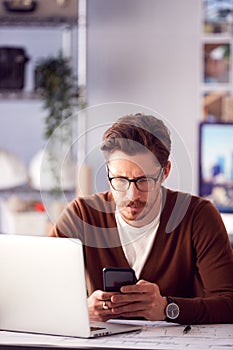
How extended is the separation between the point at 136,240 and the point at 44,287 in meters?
0.41

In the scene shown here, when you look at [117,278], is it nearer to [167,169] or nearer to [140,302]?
[140,302]

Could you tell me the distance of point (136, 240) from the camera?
7.36ft

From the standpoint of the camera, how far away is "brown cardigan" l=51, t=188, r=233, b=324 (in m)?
2.21

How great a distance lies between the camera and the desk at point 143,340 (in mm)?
1795

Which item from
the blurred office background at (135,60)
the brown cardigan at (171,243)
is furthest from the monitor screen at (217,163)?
the brown cardigan at (171,243)

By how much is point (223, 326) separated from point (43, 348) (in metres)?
0.49

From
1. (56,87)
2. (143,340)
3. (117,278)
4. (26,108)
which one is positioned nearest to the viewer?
(143,340)

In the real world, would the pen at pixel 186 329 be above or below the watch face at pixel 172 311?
below

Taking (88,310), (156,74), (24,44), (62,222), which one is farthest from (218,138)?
(88,310)

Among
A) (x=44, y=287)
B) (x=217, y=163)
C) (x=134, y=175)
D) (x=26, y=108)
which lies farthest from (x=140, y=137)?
(x=26, y=108)

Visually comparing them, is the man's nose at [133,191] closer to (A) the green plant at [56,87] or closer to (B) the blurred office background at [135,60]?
(A) the green plant at [56,87]

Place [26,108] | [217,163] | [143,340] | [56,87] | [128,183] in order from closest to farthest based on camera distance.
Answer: [143,340]
[128,183]
[217,163]
[56,87]
[26,108]

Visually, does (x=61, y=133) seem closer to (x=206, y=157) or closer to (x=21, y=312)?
(x=206, y=157)

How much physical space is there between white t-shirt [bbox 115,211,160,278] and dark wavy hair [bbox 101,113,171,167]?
179mm
